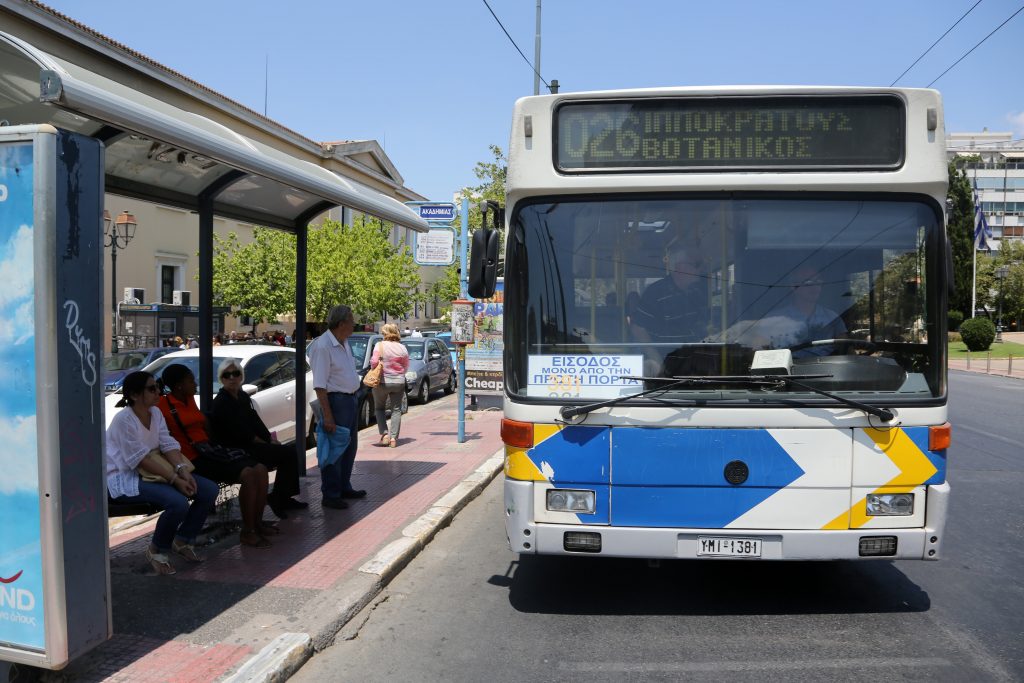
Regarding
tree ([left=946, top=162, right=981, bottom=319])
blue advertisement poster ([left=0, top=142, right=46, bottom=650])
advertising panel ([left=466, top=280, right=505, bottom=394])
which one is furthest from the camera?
tree ([left=946, top=162, right=981, bottom=319])

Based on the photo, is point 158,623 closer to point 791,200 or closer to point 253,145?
point 253,145

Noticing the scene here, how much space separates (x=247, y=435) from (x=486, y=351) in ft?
29.4

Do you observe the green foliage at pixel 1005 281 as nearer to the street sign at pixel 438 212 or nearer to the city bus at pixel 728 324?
the street sign at pixel 438 212

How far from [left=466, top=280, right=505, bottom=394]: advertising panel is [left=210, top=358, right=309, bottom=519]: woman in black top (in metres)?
8.39

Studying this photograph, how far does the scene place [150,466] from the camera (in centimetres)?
571

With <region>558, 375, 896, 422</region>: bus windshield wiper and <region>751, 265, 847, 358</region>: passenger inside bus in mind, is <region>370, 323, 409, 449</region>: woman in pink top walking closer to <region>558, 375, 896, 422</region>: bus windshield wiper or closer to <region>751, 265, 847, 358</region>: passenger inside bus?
<region>558, 375, 896, 422</region>: bus windshield wiper

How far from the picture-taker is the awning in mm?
3785

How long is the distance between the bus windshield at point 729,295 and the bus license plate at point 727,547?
0.84 meters

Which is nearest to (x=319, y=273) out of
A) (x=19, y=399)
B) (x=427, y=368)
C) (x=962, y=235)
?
(x=427, y=368)

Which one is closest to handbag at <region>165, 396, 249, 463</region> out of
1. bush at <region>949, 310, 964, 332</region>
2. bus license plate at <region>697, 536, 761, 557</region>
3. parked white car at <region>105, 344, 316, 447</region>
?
bus license plate at <region>697, 536, 761, 557</region>

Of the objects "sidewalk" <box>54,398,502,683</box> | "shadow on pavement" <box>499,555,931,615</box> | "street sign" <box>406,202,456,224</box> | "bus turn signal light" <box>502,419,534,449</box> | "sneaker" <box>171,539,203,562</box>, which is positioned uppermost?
"street sign" <box>406,202,456,224</box>

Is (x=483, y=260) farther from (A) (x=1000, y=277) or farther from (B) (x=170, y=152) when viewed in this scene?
(A) (x=1000, y=277)

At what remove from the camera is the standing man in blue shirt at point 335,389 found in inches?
304

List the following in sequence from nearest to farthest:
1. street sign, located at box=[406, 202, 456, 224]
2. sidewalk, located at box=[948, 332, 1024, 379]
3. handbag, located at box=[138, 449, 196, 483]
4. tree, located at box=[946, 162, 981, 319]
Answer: handbag, located at box=[138, 449, 196, 483] → street sign, located at box=[406, 202, 456, 224] → sidewalk, located at box=[948, 332, 1024, 379] → tree, located at box=[946, 162, 981, 319]
